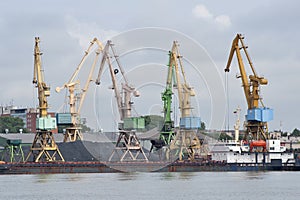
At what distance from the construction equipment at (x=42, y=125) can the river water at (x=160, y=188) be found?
24.6m

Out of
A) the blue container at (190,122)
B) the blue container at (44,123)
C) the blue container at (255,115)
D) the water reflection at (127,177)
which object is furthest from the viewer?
the blue container at (190,122)

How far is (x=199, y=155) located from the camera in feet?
473

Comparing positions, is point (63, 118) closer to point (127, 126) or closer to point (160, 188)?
point (127, 126)

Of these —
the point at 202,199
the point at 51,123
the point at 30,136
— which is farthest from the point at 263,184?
the point at 30,136

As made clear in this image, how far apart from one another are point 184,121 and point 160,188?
157 ft

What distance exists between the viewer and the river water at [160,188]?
76688mm

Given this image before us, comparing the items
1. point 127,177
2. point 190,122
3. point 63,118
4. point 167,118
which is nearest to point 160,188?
point 127,177

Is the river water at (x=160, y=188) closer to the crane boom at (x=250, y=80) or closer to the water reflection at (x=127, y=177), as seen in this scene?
the water reflection at (x=127, y=177)

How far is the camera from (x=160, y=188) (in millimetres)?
84312

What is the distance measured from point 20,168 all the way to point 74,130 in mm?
14501

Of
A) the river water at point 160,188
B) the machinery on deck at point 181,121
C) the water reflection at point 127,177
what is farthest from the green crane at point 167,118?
the river water at point 160,188

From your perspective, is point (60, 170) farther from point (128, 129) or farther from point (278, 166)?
point (278, 166)

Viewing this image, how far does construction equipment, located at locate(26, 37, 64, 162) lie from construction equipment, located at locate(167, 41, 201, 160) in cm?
1769

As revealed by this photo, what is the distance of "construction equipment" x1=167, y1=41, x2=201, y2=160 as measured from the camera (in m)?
132
